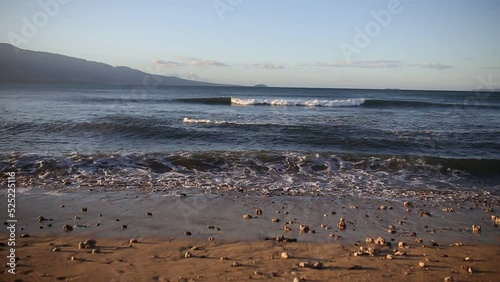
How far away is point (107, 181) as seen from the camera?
9.14 m

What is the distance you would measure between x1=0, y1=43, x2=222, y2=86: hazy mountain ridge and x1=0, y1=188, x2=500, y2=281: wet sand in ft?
393

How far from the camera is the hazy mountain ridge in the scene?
4648 inches

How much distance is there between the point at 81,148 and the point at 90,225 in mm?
8213

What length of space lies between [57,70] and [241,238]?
529ft

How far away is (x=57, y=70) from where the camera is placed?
141 meters

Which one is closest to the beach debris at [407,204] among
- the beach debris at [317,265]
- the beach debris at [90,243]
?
the beach debris at [317,265]

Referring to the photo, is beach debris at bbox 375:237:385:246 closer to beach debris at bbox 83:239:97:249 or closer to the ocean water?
the ocean water

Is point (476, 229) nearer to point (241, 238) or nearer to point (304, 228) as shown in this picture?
point (304, 228)

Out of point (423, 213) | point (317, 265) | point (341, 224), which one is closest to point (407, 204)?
point (423, 213)

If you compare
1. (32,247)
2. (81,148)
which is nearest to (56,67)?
(81,148)

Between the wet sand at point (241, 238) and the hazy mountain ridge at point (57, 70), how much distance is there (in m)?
120

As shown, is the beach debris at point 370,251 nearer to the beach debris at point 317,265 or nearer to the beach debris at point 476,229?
the beach debris at point 317,265

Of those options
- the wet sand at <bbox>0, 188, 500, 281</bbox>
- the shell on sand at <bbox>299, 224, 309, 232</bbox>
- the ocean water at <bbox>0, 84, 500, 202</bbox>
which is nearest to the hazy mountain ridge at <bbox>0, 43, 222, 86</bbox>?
the ocean water at <bbox>0, 84, 500, 202</bbox>

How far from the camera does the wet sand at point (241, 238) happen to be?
454cm
